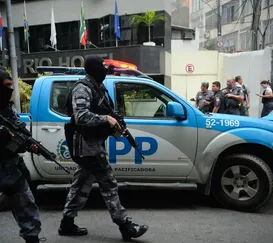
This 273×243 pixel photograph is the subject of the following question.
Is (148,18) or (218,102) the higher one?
(148,18)

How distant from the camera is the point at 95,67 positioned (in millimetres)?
3305

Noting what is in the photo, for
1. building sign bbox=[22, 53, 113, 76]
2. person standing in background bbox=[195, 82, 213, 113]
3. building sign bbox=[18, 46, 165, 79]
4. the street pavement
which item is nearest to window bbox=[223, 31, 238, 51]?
building sign bbox=[18, 46, 165, 79]

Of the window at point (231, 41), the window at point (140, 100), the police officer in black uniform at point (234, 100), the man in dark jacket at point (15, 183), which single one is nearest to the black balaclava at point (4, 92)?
the man in dark jacket at point (15, 183)

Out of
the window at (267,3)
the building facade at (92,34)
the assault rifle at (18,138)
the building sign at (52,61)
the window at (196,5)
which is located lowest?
the assault rifle at (18,138)

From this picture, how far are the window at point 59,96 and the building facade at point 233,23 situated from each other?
22.3 meters

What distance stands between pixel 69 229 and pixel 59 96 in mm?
1687

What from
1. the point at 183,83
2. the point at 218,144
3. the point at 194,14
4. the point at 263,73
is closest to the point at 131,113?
the point at 218,144

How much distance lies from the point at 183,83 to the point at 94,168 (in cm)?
1232

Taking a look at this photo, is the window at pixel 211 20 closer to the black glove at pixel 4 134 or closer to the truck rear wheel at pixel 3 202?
the truck rear wheel at pixel 3 202

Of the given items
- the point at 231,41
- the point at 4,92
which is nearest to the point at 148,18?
the point at 4,92

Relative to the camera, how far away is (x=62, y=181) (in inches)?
173

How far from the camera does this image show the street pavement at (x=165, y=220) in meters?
3.54

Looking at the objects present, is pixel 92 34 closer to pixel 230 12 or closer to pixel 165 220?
pixel 165 220

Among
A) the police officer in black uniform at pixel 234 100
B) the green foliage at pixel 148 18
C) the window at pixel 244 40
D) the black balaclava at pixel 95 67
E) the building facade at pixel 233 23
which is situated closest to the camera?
the black balaclava at pixel 95 67
